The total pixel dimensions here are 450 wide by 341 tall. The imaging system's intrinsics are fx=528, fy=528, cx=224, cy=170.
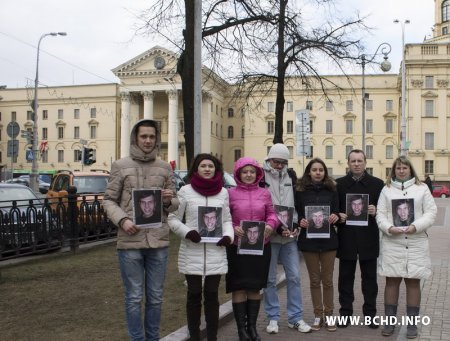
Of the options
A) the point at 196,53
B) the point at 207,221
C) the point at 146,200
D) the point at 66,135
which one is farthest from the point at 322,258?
the point at 66,135

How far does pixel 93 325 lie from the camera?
6.26 meters

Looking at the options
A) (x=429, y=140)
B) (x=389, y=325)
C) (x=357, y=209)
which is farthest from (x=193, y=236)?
(x=429, y=140)

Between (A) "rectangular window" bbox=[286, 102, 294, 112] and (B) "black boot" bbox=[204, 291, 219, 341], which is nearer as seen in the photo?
(B) "black boot" bbox=[204, 291, 219, 341]

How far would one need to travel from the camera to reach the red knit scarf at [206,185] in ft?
17.5

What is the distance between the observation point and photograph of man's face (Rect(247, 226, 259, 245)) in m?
5.57

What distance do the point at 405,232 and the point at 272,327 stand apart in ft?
6.22

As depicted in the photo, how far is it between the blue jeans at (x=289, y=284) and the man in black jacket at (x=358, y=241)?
0.57 meters

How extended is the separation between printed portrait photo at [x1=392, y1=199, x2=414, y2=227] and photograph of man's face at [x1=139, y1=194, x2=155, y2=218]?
2.88m

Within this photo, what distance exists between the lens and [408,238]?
608 centimetres

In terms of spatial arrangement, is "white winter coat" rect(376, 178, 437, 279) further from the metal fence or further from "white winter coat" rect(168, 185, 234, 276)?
the metal fence

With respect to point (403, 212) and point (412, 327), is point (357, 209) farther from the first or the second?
point (412, 327)

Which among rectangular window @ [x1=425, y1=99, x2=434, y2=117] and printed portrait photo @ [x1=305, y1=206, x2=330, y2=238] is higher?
rectangular window @ [x1=425, y1=99, x2=434, y2=117]

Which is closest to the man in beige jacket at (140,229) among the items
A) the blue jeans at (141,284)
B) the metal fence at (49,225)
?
the blue jeans at (141,284)

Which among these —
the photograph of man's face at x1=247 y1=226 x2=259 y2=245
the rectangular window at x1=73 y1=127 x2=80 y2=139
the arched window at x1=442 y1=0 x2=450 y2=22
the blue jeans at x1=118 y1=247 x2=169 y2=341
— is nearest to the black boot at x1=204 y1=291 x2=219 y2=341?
the blue jeans at x1=118 y1=247 x2=169 y2=341
